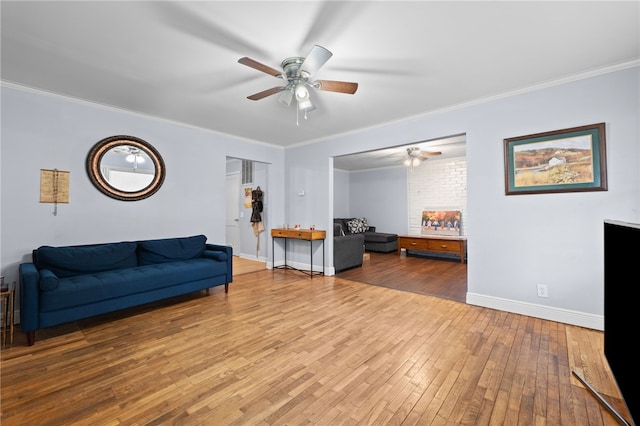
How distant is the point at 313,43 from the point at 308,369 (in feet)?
8.38

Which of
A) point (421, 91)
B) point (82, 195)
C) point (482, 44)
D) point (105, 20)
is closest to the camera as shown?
point (105, 20)

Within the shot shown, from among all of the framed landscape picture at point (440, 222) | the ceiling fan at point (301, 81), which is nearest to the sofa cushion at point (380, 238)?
the framed landscape picture at point (440, 222)

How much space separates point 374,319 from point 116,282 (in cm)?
276

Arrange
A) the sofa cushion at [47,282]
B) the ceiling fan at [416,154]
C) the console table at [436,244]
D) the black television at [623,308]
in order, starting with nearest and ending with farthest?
1. the black television at [623,308]
2. the sofa cushion at [47,282]
3. the ceiling fan at [416,154]
4. the console table at [436,244]

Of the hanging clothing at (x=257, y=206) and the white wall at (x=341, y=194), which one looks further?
the white wall at (x=341, y=194)

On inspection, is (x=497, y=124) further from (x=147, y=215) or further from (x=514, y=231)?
(x=147, y=215)

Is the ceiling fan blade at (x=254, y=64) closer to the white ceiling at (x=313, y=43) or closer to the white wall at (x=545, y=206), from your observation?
the white ceiling at (x=313, y=43)

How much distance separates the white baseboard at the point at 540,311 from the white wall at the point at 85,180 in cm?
399

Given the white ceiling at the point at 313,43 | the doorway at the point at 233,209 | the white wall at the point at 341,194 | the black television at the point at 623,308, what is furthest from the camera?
the white wall at the point at 341,194

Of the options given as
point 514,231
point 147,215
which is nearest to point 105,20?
point 147,215

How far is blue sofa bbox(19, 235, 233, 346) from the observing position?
7.93 ft

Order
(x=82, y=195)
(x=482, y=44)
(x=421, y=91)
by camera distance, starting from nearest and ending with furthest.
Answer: (x=482, y=44)
(x=421, y=91)
(x=82, y=195)

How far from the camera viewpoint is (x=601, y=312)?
2.61m

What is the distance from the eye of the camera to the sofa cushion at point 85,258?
9.34ft
